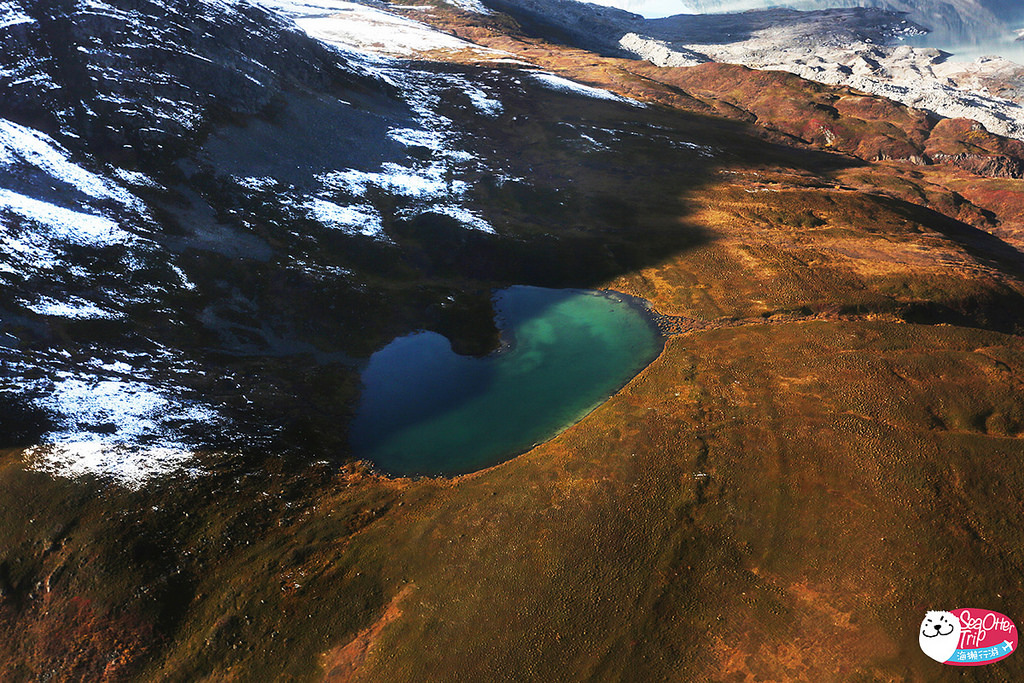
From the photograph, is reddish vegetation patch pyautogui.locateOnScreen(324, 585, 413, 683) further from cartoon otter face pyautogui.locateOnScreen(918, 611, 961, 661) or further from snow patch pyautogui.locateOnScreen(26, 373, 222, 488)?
cartoon otter face pyautogui.locateOnScreen(918, 611, 961, 661)

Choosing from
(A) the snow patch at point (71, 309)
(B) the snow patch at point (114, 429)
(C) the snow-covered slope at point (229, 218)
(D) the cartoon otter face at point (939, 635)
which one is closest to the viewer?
(D) the cartoon otter face at point (939, 635)

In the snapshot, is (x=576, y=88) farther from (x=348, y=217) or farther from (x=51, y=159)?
(x=51, y=159)

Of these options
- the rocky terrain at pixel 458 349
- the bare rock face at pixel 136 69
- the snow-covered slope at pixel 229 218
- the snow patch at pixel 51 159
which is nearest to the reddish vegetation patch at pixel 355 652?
the rocky terrain at pixel 458 349

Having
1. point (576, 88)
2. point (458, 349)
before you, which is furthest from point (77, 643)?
point (576, 88)

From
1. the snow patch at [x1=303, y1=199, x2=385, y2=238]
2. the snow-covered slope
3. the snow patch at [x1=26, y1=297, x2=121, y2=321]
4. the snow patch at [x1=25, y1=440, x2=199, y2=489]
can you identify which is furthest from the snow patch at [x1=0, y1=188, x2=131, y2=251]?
the snow patch at [x1=25, y1=440, x2=199, y2=489]

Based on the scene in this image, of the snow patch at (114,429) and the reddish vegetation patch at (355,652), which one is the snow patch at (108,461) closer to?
the snow patch at (114,429)

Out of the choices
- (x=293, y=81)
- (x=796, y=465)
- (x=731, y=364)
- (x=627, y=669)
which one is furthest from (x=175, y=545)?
(x=293, y=81)
